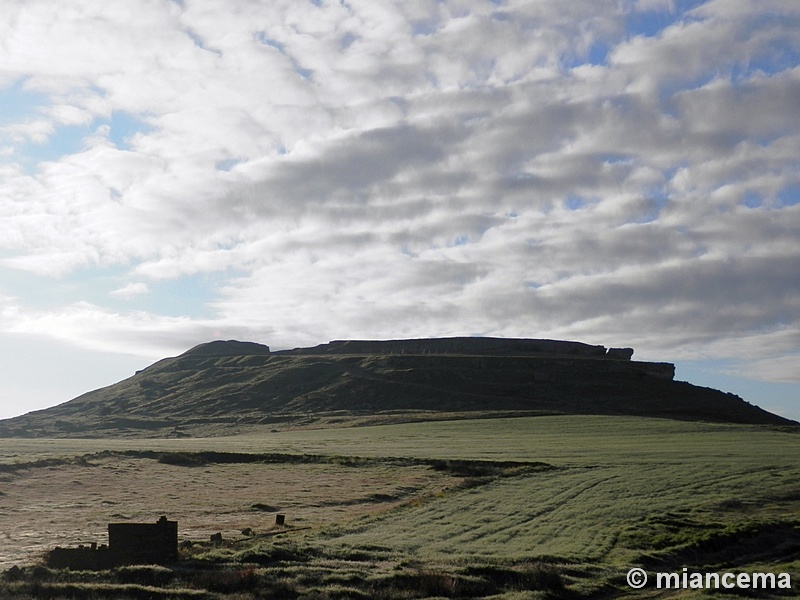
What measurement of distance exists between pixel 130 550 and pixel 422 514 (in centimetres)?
1189

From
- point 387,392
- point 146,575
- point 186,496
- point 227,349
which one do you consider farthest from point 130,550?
point 227,349

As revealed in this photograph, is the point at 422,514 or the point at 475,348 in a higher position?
the point at 475,348

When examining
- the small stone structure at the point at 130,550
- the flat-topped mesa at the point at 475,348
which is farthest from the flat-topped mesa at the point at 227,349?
the small stone structure at the point at 130,550

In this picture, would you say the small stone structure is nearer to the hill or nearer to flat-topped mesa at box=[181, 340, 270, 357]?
the hill

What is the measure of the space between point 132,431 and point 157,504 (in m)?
76.0

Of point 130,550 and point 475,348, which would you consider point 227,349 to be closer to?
point 475,348

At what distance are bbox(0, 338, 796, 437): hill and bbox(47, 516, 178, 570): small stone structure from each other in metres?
78.1

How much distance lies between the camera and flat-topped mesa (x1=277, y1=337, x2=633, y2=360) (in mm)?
154500

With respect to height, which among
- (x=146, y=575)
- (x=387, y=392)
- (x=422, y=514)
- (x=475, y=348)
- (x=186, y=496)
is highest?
(x=475, y=348)

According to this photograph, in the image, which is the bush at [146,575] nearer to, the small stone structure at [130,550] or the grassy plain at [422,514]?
the grassy plain at [422,514]

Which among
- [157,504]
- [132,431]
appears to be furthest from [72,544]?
[132,431]

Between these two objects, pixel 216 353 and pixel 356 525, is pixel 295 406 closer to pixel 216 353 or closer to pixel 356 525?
pixel 216 353

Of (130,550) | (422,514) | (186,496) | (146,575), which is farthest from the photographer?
(186,496)

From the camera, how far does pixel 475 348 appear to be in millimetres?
158375
